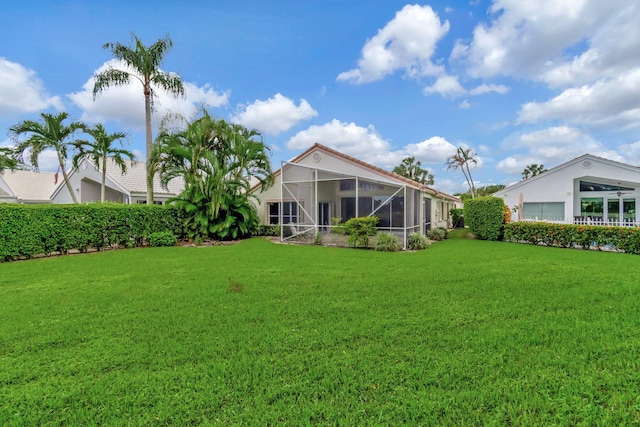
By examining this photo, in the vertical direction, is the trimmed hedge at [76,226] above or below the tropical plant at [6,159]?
below

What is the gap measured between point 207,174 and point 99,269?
814 centimetres

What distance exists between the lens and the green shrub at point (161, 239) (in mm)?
14891

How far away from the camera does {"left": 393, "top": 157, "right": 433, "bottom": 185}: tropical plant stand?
50500 millimetres

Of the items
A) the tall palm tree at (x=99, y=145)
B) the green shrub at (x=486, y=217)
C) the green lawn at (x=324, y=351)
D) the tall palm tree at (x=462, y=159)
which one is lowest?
the green lawn at (x=324, y=351)

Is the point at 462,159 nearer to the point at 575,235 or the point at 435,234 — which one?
the point at 435,234

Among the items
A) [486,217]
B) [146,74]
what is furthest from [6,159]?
[486,217]

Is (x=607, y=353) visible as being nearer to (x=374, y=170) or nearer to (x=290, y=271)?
(x=290, y=271)

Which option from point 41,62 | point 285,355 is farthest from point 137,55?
point 285,355

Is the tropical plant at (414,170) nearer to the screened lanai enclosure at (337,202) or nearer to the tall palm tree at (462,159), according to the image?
the tall palm tree at (462,159)

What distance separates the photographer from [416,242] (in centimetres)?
1379

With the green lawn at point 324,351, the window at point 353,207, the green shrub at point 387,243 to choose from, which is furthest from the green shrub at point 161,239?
the green shrub at point 387,243

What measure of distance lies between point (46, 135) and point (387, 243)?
1937 centimetres

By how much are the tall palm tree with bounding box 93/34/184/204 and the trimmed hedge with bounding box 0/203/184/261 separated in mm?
2110

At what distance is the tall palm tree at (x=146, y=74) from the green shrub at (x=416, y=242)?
1366 centimetres
